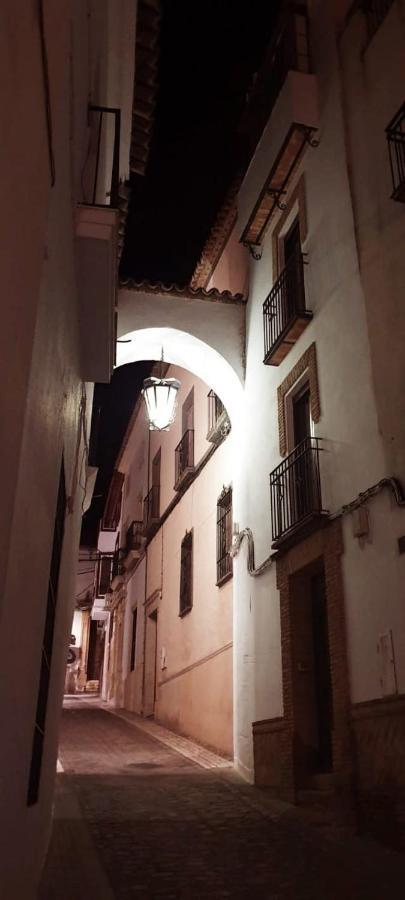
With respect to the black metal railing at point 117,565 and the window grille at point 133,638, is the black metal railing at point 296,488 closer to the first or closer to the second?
the window grille at point 133,638

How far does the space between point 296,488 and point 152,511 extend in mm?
10707

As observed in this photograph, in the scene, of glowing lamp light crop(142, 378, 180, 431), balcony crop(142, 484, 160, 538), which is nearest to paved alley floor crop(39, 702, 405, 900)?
glowing lamp light crop(142, 378, 180, 431)

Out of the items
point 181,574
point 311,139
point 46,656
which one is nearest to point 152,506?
point 181,574

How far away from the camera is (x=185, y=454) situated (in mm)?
16031

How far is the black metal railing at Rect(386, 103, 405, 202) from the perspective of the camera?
759 cm

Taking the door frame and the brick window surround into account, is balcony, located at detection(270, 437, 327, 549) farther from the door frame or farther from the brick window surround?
the brick window surround

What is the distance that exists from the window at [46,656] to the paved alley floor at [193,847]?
41.1 inches

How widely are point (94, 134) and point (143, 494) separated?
16.0 m

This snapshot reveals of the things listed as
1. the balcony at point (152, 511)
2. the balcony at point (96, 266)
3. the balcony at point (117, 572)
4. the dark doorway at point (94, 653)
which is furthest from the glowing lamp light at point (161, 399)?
the dark doorway at point (94, 653)

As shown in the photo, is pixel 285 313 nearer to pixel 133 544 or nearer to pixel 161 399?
pixel 161 399

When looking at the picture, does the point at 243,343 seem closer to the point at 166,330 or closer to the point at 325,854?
the point at 166,330

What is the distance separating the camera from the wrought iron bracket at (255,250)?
11.8 metres

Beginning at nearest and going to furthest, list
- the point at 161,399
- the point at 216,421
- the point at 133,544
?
the point at 161,399, the point at 216,421, the point at 133,544

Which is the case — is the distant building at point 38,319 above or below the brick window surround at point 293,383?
below
